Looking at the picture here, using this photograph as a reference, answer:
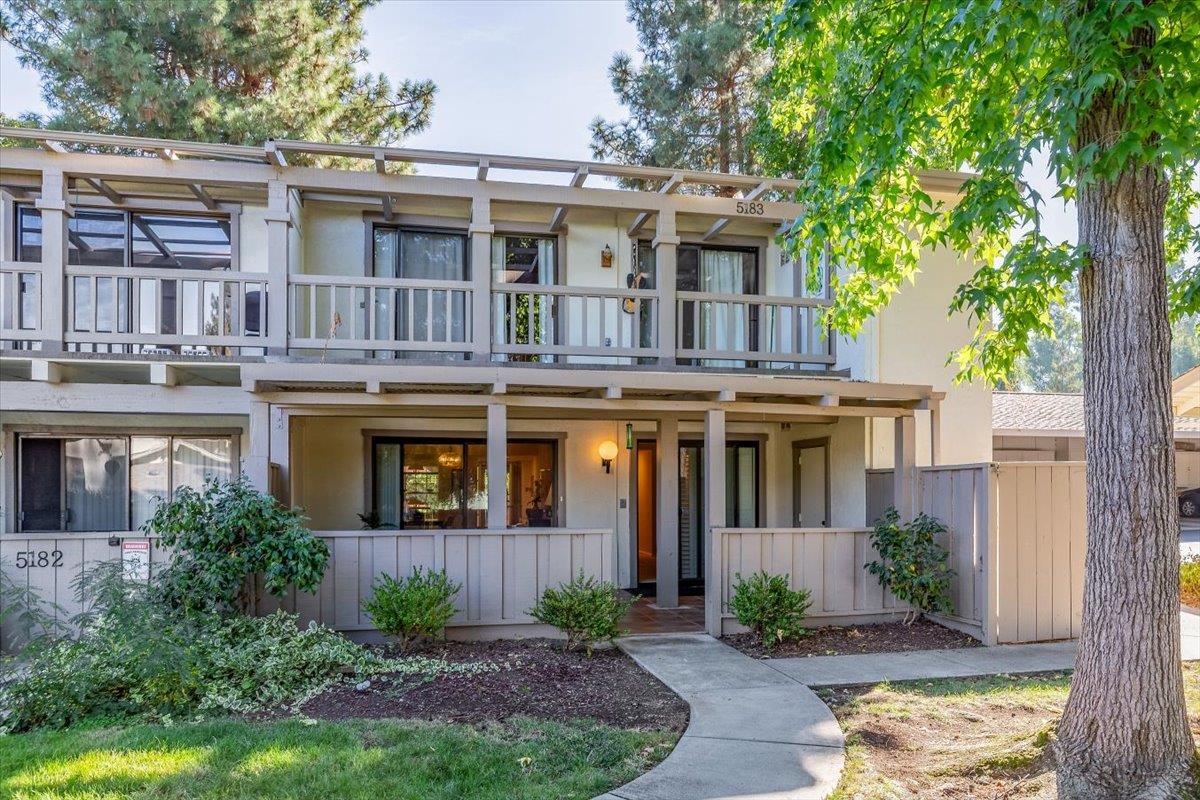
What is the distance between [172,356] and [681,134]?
11.1m

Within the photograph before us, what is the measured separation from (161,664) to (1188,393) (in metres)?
16.1

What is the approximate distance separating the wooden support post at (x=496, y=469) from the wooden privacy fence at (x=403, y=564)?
0.78 feet

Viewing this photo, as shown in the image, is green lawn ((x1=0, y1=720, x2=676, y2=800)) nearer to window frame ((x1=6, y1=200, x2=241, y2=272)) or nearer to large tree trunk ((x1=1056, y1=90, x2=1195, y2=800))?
large tree trunk ((x1=1056, y1=90, x2=1195, y2=800))

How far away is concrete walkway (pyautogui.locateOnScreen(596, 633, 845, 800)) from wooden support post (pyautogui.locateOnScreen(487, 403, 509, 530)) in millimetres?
1897

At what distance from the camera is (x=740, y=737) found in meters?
5.30

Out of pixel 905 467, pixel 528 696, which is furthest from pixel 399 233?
pixel 905 467

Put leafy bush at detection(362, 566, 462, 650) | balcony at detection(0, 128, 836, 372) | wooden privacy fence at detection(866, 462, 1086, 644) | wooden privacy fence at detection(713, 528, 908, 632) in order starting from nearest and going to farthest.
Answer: leafy bush at detection(362, 566, 462, 650) → wooden privacy fence at detection(866, 462, 1086, 644) → wooden privacy fence at detection(713, 528, 908, 632) → balcony at detection(0, 128, 836, 372)

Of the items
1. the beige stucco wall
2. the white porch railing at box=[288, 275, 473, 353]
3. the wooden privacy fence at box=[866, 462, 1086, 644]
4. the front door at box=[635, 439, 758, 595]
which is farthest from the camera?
the front door at box=[635, 439, 758, 595]

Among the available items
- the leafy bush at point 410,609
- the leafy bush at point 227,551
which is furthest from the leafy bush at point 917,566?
the leafy bush at point 227,551

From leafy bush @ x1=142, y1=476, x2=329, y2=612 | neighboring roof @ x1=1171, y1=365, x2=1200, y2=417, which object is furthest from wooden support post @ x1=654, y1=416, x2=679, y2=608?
neighboring roof @ x1=1171, y1=365, x2=1200, y2=417

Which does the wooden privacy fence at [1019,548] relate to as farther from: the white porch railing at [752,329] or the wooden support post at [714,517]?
the white porch railing at [752,329]

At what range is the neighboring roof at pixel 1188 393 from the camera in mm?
14375

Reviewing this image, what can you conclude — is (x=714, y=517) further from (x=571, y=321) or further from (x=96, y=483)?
(x=96, y=483)

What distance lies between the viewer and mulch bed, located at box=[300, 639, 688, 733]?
18.7 feet
